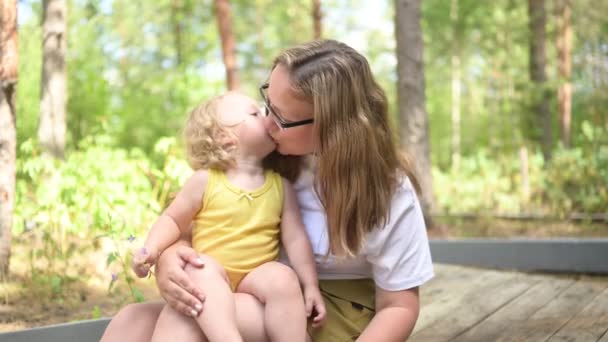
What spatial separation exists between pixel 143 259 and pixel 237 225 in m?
0.27

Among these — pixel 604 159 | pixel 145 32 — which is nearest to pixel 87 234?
pixel 604 159

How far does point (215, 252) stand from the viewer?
1876 mm

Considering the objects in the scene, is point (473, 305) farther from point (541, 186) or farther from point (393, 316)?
point (541, 186)

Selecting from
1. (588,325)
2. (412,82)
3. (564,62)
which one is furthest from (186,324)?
(564,62)

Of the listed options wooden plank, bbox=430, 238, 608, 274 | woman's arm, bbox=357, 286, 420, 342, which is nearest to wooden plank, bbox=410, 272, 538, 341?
wooden plank, bbox=430, 238, 608, 274

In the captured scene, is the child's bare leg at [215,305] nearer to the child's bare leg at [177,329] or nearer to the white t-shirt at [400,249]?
the child's bare leg at [177,329]

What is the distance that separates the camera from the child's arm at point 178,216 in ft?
6.07

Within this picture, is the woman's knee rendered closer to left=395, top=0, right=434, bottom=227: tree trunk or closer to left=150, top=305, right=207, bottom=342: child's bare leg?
left=150, top=305, right=207, bottom=342: child's bare leg

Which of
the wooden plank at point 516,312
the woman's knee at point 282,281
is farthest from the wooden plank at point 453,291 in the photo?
the woman's knee at point 282,281

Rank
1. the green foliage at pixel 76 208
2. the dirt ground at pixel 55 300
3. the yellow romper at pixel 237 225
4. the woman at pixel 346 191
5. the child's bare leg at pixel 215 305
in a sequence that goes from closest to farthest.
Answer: the child's bare leg at pixel 215 305
the woman at pixel 346 191
the yellow romper at pixel 237 225
the dirt ground at pixel 55 300
the green foliage at pixel 76 208

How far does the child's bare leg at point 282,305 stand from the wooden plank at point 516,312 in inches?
47.1

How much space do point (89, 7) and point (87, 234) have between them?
6.70 feet

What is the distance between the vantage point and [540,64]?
9977 mm

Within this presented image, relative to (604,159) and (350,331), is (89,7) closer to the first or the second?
(350,331)
